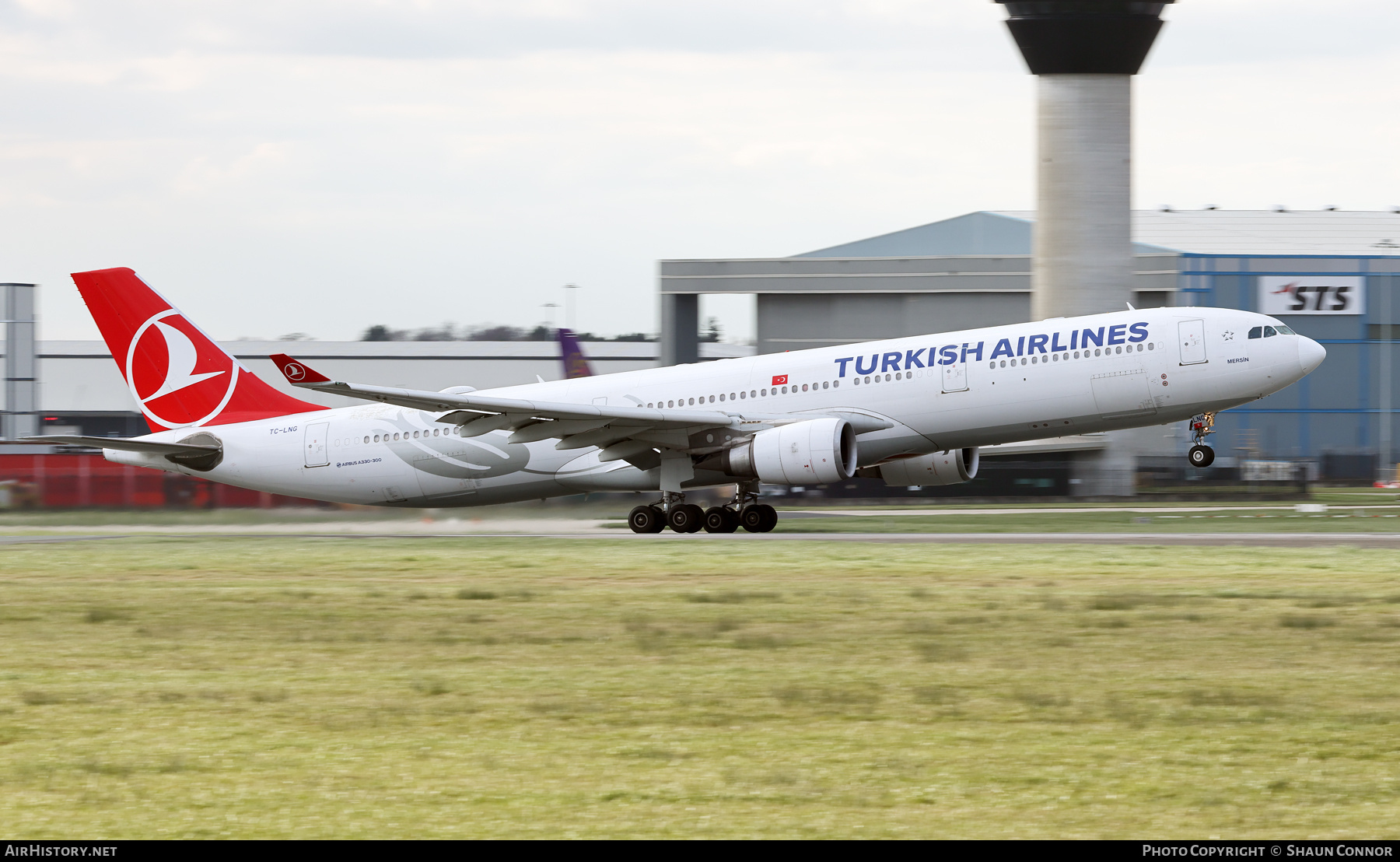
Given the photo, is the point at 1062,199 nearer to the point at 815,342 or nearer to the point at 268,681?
the point at 815,342

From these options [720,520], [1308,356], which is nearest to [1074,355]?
[1308,356]

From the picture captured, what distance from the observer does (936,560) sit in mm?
23219

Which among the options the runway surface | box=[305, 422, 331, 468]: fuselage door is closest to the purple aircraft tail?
box=[305, 422, 331, 468]: fuselage door

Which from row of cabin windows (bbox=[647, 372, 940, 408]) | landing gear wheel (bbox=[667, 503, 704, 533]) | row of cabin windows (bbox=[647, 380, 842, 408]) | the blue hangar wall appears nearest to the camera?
row of cabin windows (bbox=[647, 372, 940, 408])

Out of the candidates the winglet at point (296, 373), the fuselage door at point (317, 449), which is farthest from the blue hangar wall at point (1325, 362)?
the winglet at point (296, 373)

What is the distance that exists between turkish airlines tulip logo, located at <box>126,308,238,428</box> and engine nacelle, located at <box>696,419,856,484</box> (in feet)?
40.2

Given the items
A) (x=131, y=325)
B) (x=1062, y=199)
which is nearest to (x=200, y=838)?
(x=131, y=325)

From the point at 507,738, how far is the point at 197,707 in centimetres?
286

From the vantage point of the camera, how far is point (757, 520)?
30.9 m

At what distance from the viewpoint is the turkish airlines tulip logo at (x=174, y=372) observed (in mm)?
32594

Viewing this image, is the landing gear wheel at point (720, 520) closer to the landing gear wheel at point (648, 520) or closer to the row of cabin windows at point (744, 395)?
the landing gear wheel at point (648, 520)

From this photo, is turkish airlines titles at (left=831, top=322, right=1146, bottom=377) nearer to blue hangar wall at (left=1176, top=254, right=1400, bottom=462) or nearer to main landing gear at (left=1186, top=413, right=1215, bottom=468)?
main landing gear at (left=1186, top=413, right=1215, bottom=468)

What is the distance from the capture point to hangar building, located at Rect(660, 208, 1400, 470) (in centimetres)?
6359
